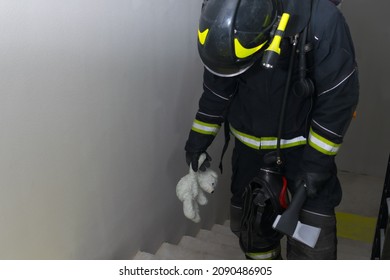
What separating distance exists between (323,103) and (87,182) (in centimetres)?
93

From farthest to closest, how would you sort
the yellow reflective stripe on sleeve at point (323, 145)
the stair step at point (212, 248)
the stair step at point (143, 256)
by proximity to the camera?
the stair step at point (212, 248)
the stair step at point (143, 256)
the yellow reflective stripe on sleeve at point (323, 145)

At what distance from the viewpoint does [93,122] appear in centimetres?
162

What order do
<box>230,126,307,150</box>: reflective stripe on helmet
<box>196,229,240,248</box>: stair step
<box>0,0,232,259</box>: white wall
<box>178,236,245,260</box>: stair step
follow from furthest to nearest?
1. <box>196,229,240,248</box>: stair step
2. <box>178,236,245,260</box>: stair step
3. <box>230,126,307,150</box>: reflective stripe on helmet
4. <box>0,0,232,259</box>: white wall

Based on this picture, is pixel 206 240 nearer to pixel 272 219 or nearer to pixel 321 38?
pixel 272 219

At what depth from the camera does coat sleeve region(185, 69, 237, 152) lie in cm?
172

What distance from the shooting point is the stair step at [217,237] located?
263 centimetres

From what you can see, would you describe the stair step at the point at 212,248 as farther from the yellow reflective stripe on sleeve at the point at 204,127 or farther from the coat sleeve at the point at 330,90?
the coat sleeve at the point at 330,90

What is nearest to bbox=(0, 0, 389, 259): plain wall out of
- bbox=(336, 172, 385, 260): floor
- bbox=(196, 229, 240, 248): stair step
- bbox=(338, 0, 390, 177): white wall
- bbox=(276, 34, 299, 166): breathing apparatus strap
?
bbox=(196, 229, 240, 248): stair step

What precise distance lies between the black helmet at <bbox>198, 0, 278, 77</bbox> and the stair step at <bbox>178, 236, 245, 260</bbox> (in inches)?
51.9

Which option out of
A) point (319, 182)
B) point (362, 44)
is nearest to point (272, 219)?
point (319, 182)

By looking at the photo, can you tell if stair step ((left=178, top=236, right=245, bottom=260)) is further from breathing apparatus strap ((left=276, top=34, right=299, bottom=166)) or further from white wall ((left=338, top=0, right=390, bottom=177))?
Result: white wall ((left=338, top=0, right=390, bottom=177))

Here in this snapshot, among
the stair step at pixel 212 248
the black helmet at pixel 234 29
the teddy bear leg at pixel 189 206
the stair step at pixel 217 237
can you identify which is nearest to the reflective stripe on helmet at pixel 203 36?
the black helmet at pixel 234 29

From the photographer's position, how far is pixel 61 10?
1.35 m

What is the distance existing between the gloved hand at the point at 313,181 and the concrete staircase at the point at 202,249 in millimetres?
853
